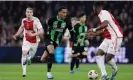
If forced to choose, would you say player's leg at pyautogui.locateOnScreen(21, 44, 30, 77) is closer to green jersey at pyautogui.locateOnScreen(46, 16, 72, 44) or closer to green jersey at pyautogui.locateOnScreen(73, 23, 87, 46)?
green jersey at pyautogui.locateOnScreen(46, 16, 72, 44)

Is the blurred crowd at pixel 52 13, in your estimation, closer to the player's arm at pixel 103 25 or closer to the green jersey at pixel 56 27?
the green jersey at pixel 56 27

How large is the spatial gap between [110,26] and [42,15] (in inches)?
726

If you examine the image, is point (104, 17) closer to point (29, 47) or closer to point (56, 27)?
point (56, 27)

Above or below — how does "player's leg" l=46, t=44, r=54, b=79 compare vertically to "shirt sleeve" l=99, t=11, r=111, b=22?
below

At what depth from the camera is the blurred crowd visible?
32125 mm

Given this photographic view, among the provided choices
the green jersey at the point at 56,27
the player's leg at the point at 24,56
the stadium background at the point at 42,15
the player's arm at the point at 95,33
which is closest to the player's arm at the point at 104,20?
the player's arm at the point at 95,33

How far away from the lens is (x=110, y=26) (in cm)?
1539

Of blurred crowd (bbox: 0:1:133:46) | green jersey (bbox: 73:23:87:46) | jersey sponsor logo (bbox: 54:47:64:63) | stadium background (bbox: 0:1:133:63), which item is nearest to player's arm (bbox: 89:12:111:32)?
green jersey (bbox: 73:23:87:46)

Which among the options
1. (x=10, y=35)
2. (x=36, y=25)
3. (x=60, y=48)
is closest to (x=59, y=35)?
(x=36, y=25)

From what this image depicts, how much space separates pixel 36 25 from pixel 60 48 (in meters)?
11.8

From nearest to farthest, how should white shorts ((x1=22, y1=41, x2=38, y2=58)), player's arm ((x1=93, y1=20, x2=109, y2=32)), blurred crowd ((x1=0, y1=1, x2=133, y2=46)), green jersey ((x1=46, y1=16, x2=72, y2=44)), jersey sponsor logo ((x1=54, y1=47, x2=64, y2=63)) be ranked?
player's arm ((x1=93, y1=20, x2=109, y2=32)) < green jersey ((x1=46, y1=16, x2=72, y2=44)) < white shorts ((x1=22, y1=41, x2=38, y2=58)) < jersey sponsor logo ((x1=54, y1=47, x2=64, y2=63)) < blurred crowd ((x1=0, y1=1, x2=133, y2=46))

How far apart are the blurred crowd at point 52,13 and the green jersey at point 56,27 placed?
47.8 feet

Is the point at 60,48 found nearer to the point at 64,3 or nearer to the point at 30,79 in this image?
the point at 64,3

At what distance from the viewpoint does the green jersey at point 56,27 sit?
664 inches
